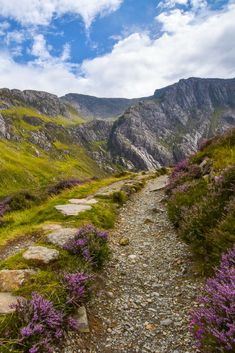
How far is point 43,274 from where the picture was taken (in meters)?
6.45

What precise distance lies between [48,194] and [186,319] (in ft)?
56.6

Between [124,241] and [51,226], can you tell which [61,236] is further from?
[124,241]

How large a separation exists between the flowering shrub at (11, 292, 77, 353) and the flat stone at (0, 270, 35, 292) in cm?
104

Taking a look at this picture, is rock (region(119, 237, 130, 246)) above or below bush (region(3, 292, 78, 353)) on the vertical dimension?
below

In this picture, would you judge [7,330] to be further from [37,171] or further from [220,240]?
[37,171]

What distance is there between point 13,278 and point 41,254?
1233 mm

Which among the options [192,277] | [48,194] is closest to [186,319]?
[192,277]

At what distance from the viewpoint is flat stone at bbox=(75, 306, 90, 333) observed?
536 cm

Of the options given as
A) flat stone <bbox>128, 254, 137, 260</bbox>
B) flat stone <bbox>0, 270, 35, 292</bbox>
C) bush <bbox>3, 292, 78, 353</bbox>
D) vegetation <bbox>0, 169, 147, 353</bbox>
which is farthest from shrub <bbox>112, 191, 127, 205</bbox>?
bush <bbox>3, 292, 78, 353</bbox>

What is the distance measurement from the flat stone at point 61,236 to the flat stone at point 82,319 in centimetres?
276

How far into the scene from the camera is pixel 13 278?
6.38 m

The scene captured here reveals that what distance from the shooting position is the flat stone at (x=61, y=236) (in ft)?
28.3

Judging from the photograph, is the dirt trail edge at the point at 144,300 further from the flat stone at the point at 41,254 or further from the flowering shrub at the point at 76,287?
the flat stone at the point at 41,254

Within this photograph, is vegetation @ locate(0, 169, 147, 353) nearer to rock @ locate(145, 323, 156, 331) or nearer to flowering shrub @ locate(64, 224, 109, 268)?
flowering shrub @ locate(64, 224, 109, 268)
